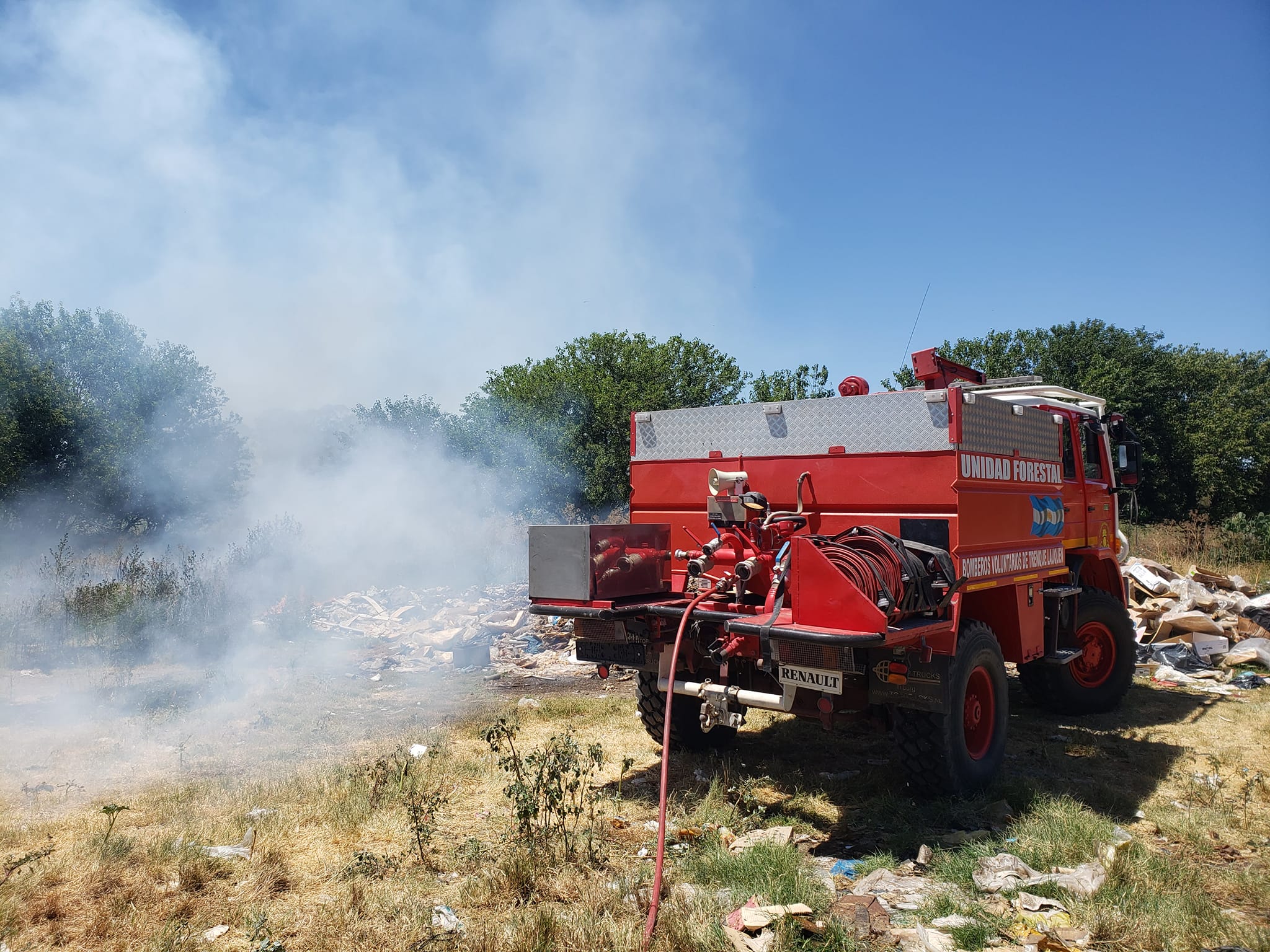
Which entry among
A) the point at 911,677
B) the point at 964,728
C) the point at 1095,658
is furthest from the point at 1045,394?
the point at 911,677

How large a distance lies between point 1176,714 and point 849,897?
5580 mm

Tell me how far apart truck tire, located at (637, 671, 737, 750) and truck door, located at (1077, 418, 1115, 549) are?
3.89 meters

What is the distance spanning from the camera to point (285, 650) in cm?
1116

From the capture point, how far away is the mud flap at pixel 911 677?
4570 mm

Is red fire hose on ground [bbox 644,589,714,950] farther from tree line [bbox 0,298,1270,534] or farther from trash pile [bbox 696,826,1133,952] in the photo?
tree line [bbox 0,298,1270,534]

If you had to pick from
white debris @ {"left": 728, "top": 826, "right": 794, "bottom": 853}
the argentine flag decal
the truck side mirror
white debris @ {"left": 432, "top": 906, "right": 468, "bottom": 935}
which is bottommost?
white debris @ {"left": 728, "top": 826, "right": 794, "bottom": 853}

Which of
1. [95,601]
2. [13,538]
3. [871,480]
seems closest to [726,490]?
[871,480]

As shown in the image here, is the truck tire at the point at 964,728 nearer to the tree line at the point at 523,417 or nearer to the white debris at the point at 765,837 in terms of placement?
the white debris at the point at 765,837

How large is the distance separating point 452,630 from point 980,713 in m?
8.69

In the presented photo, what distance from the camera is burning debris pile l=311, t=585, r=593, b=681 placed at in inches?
427

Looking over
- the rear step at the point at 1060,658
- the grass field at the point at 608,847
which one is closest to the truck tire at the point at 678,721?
the grass field at the point at 608,847

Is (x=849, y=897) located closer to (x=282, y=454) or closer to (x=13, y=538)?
(x=13, y=538)

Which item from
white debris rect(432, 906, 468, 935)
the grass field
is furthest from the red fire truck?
white debris rect(432, 906, 468, 935)

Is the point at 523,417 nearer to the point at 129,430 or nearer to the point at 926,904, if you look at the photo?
the point at 129,430
